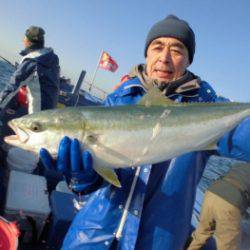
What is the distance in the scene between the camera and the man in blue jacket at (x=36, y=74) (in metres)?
7.34

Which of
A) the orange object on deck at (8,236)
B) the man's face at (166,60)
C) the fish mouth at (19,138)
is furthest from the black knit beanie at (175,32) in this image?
the orange object on deck at (8,236)

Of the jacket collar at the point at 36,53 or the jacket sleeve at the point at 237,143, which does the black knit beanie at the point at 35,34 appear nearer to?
the jacket collar at the point at 36,53

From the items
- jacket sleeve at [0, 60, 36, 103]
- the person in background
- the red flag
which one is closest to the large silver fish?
the person in background

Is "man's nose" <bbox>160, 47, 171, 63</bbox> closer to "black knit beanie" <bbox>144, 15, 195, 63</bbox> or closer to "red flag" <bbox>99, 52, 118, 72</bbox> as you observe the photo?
"black knit beanie" <bbox>144, 15, 195, 63</bbox>

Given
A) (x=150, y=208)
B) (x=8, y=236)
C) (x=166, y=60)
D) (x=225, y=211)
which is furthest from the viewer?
(x=225, y=211)

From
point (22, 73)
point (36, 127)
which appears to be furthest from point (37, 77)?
point (36, 127)

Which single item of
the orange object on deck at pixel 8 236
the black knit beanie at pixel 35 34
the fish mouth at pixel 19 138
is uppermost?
the black knit beanie at pixel 35 34

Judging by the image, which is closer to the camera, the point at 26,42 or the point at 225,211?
the point at 225,211

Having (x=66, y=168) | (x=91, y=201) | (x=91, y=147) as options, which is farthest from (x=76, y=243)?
(x=91, y=147)

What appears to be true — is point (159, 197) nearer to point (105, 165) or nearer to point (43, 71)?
point (105, 165)

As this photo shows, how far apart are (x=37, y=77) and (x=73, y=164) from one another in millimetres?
4810

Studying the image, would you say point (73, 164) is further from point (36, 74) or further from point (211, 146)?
point (36, 74)

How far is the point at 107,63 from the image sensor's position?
22.0 metres

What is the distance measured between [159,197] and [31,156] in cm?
420
